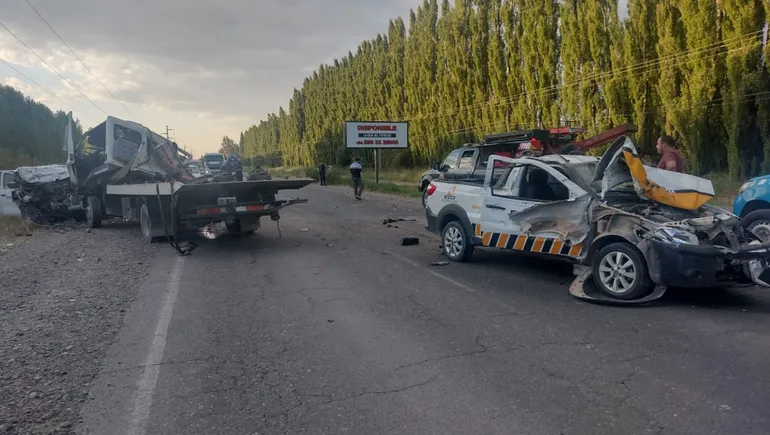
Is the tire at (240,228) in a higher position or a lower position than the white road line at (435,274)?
higher

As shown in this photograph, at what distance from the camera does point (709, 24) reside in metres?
17.8

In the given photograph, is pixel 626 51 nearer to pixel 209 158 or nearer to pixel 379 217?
pixel 379 217

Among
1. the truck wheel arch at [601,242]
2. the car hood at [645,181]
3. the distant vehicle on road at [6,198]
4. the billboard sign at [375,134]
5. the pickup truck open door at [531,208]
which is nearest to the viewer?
the truck wheel arch at [601,242]

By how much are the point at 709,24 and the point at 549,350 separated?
17.5 m

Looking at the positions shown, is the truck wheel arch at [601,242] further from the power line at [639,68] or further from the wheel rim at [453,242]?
the power line at [639,68]

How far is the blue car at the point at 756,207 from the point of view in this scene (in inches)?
307

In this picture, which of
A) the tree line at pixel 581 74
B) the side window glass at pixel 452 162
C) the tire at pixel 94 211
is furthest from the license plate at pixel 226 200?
the tree line at pixel 581 74

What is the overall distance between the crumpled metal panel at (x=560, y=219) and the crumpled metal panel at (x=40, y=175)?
14.5 m

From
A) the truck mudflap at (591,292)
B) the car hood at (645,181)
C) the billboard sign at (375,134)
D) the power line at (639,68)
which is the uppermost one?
the power line at (639,68)

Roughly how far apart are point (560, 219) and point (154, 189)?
8.05 m

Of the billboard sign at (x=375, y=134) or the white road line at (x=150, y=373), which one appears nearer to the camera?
the white road line at (x=150, y=373)

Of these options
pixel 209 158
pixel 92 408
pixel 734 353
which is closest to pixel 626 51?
Result: pixel 734 353

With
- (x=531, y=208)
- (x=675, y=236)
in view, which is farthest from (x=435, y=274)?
(x=675, y=236)

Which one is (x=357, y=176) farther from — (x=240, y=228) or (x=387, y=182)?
(x=240, y=228)
